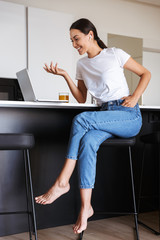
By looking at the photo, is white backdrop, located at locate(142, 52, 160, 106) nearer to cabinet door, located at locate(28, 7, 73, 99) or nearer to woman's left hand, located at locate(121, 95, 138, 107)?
cabinet door, located at locate(28, 7, 73, 99)

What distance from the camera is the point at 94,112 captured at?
82.2 inches

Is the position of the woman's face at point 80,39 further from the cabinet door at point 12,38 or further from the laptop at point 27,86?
the cabinet door at point 12,38

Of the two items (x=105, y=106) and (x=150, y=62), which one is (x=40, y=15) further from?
(x=150, y=62)

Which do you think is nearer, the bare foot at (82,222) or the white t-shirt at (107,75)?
the bare foot at (82,222)

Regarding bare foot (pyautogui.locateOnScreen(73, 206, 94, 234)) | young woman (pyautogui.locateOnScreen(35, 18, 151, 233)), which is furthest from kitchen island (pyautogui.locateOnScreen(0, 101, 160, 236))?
bare foot (pyautogui.locateOnScreen(73, 206, 94, 234))

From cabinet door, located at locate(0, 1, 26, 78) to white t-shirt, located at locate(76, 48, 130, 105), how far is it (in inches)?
89.1

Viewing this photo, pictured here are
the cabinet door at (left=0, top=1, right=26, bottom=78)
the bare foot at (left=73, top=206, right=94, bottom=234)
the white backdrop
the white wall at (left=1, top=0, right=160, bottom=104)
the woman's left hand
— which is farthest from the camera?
the white backdrop

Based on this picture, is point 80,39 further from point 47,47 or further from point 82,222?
point 47,47

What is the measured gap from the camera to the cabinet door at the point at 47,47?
15.0 feet

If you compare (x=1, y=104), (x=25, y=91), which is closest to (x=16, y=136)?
(x=1, y=104)

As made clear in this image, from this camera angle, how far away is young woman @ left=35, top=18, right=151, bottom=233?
6.44 feet

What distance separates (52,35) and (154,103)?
3605mm

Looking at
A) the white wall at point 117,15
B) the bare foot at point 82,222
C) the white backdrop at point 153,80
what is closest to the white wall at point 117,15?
the white wall at point 117,15

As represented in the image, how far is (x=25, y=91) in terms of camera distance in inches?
93.3
